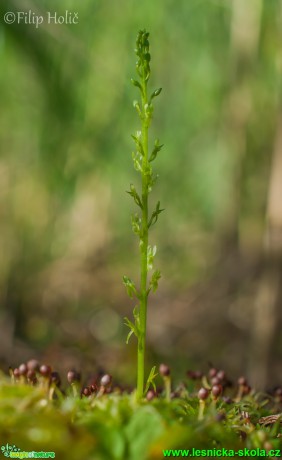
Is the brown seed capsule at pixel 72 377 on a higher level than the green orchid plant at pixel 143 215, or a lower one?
lower

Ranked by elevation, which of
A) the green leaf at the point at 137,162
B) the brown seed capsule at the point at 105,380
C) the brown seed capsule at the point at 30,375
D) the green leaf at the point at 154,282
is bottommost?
the brown seed capsule at the point at 30,375

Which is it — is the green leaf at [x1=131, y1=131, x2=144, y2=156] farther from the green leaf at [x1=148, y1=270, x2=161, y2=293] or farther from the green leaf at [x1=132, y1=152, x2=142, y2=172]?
the green leaf at [x1=148, y1=270, x2=161, y2=293]

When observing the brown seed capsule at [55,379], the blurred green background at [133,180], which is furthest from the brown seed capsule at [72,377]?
the blurred green background at [133,180]

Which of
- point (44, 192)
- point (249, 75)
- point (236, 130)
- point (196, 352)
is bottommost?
point (196, 352)

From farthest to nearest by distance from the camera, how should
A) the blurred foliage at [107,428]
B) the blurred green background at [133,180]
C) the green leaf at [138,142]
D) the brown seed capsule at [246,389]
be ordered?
the blurred green background at [133,180] → the brown seed capsule at [246,389] → the green leaf at [138,142] → the blurred foliage at [107,428]

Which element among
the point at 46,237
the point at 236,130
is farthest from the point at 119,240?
the point at 236,130

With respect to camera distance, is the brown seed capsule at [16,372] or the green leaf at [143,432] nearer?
the green leaf at [143,432]

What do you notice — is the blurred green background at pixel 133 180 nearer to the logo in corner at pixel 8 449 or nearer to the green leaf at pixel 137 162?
the green leaf at pixel 137 162

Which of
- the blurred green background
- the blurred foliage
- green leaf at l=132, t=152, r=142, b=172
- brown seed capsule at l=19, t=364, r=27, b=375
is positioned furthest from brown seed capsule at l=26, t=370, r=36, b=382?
the blurred green background

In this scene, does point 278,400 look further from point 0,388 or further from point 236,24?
point 236,24
